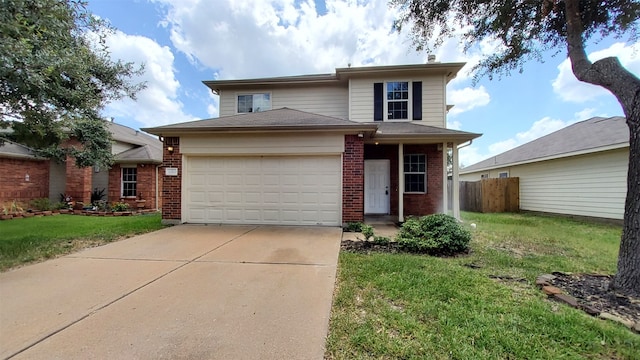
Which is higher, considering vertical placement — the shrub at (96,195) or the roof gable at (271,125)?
the roof gable at (271,125)

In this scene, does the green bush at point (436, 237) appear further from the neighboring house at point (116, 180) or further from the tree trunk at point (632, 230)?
the neighboring house at point (116, 180)

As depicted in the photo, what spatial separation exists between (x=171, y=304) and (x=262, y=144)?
5435 millimetres

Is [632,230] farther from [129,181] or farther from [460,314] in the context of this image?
[129,181]

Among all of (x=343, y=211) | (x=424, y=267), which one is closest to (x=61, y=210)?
(x=343, y=211)

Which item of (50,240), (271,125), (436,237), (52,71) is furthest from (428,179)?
(50,240)

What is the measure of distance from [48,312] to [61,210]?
41.1 ft

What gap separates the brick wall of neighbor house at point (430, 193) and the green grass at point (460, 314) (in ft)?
16.5

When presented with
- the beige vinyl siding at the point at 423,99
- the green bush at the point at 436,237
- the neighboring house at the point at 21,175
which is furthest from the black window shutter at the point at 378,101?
the neighboring house at the point at 21,175

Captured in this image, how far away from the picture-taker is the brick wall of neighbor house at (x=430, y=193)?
10.0 m

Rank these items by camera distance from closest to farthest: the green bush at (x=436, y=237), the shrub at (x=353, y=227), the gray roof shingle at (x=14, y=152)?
the green bush at (x=436, y=237)
the shrub at (x=353, y=227)
the gray roof shingle at (x=14, y=152)

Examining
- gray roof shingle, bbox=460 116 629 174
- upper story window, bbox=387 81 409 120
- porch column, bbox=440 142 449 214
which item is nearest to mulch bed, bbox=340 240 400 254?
porch column, bbox=440 142 449 214

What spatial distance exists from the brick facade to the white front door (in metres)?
0.19

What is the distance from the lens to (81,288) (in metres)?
3.47

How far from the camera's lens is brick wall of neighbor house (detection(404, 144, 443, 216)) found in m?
10.0
